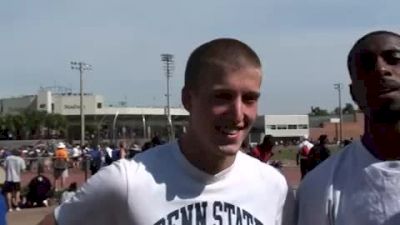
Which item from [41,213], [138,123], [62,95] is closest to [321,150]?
[41,213]

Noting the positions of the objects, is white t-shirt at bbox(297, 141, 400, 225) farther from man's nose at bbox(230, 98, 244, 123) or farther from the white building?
the white building

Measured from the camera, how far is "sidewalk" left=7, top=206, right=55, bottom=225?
13.6 meters

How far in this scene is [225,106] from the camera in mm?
2631

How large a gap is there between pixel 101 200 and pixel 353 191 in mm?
887

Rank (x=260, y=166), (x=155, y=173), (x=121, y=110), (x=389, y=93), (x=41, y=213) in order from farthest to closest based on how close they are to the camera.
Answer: (x=121, y=110) → (x=41, y=213) → (x=260, y=166) → (x=155, y=173) → (x=389, y=93)

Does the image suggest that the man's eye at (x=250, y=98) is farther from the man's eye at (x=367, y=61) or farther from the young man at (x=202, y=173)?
the man's eye at (x=367, y=61)

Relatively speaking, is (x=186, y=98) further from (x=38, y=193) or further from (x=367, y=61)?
(x=38, y=193)

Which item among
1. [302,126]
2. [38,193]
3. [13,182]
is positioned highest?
[13,182]

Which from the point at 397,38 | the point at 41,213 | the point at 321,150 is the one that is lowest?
the point at 41,213

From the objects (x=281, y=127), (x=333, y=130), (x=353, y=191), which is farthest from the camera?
(x=281, y=127)

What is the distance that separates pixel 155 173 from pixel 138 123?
97968 millimetres

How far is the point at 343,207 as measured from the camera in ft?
8.07

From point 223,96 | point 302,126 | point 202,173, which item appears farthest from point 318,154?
point 302,126

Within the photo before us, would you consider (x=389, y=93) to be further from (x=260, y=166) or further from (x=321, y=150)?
(x=321, y=150)
